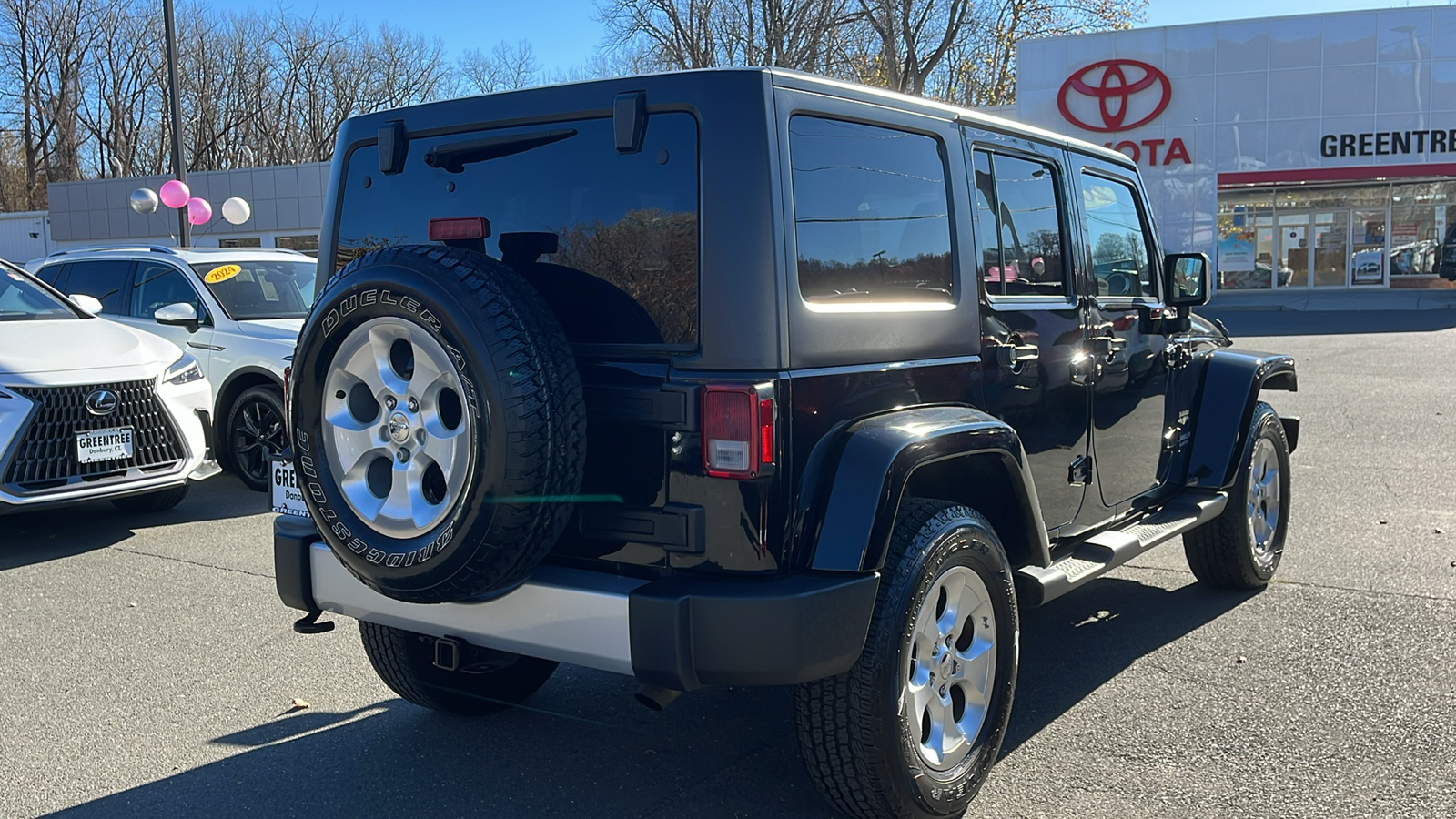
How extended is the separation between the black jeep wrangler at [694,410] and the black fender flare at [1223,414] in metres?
1.71

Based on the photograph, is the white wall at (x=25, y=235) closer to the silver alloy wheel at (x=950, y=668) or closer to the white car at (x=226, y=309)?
the white car at (x=226, y=309)

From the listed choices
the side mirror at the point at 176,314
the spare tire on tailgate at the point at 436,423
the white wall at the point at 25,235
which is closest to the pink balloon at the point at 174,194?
the side mirror at the point at 176,314

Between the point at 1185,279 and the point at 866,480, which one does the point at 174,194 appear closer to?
the point at 1185,279

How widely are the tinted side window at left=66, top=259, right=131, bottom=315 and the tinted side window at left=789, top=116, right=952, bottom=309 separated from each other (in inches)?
303

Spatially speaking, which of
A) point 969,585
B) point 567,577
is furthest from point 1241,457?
point 567,577

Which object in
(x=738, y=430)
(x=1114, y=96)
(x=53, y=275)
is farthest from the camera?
(x=1114, y=96)

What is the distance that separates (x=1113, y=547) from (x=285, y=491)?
2834 mm

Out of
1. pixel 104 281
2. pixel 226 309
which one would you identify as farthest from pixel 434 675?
pixel 104 281

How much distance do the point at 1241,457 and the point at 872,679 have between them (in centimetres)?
291

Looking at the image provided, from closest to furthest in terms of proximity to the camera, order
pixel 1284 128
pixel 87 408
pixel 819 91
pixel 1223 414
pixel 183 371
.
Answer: pixel 819 91
pixel 1223 414
pixel 87 408
pixel 183 371
pixel 1284 128

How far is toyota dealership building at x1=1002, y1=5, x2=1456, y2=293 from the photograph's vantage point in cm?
2853

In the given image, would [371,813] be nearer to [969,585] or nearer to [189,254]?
[969,585]

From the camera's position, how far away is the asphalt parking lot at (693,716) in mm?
3475

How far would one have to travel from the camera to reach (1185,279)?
522cm
